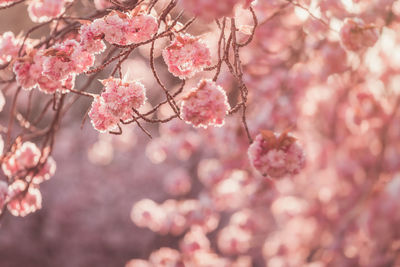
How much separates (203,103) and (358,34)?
676 mm

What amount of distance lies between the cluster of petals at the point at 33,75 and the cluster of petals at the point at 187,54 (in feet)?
1.07

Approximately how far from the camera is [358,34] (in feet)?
5.17

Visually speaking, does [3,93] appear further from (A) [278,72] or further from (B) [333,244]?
(B) [333,244]

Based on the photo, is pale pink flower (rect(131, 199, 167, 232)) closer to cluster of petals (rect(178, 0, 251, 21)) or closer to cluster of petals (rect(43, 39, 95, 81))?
cluster of petals (rect(43, 39, 95, 81))

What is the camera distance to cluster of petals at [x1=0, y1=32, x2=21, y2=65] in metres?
1.69

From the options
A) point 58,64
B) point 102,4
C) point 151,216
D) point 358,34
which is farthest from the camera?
point 151,216

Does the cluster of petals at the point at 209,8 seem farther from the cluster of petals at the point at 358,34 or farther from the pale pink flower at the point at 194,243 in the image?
the pale pink flower at the point at 194,243

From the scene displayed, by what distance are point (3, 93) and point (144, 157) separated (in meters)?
6.25

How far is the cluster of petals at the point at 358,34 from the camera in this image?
5.15 feet

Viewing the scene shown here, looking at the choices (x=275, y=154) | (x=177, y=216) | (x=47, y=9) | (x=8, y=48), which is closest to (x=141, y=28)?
(x=275, y=154)

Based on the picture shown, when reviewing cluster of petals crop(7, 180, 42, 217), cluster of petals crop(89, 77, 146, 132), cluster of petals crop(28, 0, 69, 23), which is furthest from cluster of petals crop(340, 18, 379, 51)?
cluster of petals crop(7, 180, 42, 217)

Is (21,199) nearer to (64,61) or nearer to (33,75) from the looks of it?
(33,75)

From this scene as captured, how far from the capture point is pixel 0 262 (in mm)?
6031

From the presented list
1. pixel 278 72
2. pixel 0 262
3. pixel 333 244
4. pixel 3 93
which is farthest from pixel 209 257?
pixel 0 262
